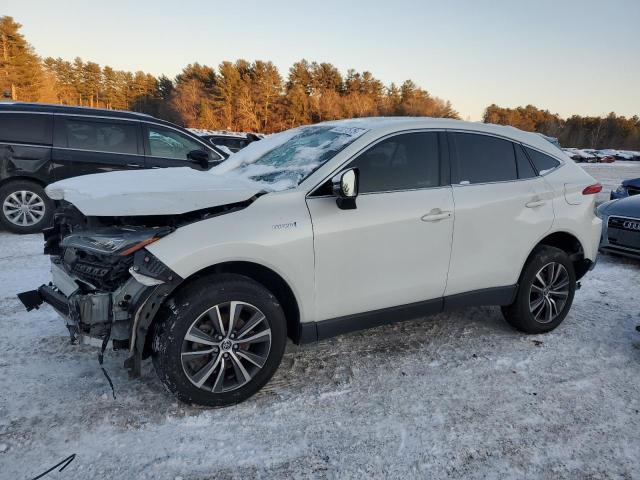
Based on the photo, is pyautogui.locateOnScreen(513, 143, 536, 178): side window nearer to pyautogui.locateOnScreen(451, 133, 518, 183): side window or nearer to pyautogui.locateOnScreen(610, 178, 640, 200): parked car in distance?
pyautogui.locateOnScreen(451, 133, 518, 183): side window

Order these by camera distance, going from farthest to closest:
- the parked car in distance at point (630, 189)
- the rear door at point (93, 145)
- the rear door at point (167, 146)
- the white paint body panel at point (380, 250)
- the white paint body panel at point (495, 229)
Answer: the parked car in distance at point (630, 189) < the rear door at point (167, 146) < the rear door at point (93, 145) < the white paint body panel at point (495, 229) < the white paint body panel at point (380, 250)

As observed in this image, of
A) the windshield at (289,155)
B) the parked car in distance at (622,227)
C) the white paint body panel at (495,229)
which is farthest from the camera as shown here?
the parked car in distance at (622,227)

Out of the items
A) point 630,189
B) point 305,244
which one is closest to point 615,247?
point 630,189

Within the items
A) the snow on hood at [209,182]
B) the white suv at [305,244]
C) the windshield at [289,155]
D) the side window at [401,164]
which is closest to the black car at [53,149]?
the windshield at [289,155]

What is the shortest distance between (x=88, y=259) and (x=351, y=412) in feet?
6.23

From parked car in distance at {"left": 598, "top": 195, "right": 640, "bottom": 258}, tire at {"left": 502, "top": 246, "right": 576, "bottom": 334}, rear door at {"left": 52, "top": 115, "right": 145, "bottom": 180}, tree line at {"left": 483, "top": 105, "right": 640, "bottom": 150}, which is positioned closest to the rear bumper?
parked car in distance at {"left": 598, "top": 195, "right": 640, "bottom": 258}

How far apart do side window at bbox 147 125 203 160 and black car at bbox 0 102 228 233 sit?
0.02 meters

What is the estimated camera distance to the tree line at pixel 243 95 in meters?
60.5

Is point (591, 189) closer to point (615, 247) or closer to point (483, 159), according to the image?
point (483, 159)

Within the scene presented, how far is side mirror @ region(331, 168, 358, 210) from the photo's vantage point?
2.89 m

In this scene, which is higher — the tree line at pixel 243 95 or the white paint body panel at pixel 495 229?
the tree line at pixel 243 95

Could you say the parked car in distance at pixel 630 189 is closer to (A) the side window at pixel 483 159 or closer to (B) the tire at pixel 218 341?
(A) the side window at pixel 483 159

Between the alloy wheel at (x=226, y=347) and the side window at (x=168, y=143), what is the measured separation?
5406 millimetres

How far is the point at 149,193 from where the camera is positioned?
2824 millimetres
